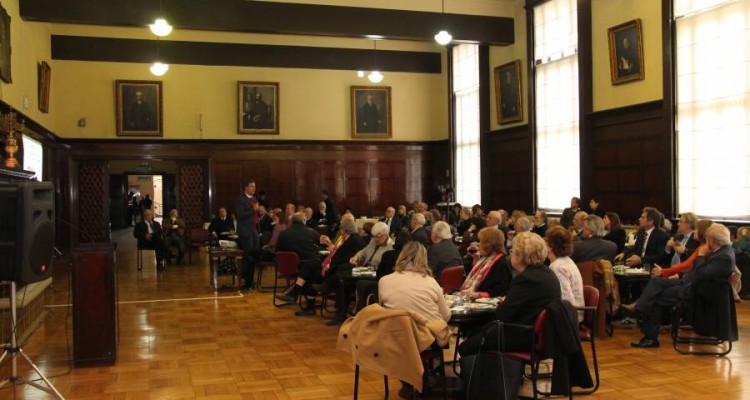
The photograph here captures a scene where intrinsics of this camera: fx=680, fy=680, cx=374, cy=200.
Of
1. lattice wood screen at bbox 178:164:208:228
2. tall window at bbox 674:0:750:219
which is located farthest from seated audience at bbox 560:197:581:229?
lattice wood screen at bbox 178:164:208:228

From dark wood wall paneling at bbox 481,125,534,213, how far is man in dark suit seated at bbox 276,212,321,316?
21.7 ft

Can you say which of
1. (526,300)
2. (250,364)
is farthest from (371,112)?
(526,300)

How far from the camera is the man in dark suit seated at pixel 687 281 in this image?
6172mm

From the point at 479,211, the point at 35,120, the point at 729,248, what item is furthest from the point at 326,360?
the point at 35,120

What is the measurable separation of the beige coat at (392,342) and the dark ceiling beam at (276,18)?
31.3 ft

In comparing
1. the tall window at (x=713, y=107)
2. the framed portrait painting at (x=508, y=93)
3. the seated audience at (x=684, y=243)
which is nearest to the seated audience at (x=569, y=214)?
the tall window at (x=713, y=107)

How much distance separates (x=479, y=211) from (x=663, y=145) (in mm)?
3999

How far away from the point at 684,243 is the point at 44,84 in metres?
13.3

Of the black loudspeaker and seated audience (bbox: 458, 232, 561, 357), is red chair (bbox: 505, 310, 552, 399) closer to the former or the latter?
seated audience (bbox: 458, 232, 561, 357)

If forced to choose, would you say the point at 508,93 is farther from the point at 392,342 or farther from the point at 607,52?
the point at 392,342

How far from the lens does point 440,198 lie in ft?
62.7

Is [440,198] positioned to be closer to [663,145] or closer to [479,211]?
[479,211]

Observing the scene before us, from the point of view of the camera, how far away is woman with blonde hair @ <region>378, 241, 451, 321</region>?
4.61 meters

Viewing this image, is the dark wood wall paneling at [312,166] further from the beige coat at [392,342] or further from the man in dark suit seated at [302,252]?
the beige coat at [392,342]
